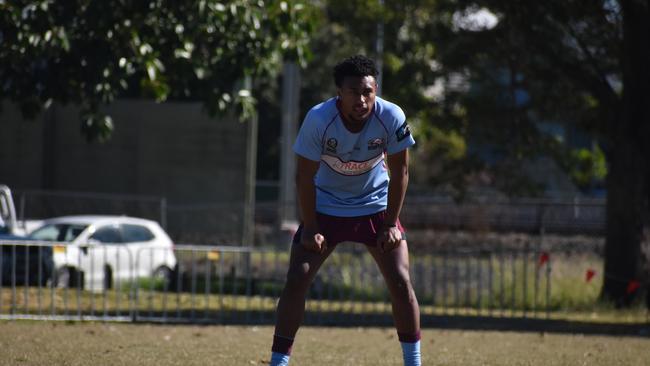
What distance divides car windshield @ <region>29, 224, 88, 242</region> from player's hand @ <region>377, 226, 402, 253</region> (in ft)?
45.4

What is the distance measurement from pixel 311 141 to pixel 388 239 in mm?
791

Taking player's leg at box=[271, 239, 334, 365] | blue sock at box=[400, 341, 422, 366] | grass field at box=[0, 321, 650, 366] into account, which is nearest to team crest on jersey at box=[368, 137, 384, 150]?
player's leg at box=[271, 239, 334, 365]

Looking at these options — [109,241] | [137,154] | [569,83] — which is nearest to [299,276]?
[569,83]

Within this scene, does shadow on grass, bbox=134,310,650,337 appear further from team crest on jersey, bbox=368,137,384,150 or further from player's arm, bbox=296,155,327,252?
team crest on jersey, bbox=368,137,384,150

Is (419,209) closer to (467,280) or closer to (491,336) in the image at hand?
(467,280)

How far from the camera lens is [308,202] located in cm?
709

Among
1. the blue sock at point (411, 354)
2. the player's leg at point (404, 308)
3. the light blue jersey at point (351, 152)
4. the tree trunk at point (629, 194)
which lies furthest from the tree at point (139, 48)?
the blue sock at point (411, 354)

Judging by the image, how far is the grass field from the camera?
963cm

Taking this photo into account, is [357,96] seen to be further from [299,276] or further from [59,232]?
[59,232]

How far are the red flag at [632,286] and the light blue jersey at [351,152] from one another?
10606 millimetres

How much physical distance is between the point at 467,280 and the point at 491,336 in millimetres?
3739

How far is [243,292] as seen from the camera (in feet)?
61.5

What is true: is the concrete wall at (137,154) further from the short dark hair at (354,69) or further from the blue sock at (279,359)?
the blue sock at (279,359)

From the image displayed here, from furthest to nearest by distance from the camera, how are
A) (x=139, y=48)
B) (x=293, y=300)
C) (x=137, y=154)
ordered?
1. (x=137, y=154)
2. (x=139, y=48)
3. (x=293, y=300)
